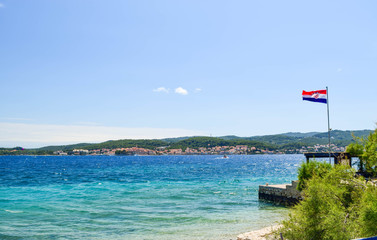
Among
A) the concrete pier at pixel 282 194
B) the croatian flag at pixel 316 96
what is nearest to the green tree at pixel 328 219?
the croatian flag at pixel 316 96

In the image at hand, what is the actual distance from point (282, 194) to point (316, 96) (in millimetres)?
8725

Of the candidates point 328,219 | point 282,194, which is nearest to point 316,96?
point 282,194

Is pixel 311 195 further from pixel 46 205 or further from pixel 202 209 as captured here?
pixel 46 205

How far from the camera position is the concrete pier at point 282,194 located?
2552 cm

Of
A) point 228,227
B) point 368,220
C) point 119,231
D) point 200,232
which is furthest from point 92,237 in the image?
point 368,220

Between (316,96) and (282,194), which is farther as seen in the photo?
(282,194)

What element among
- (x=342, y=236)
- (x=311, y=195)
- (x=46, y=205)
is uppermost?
(x=311, y=195)

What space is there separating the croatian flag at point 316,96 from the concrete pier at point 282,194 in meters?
6.92

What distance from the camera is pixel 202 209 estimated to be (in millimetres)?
24734

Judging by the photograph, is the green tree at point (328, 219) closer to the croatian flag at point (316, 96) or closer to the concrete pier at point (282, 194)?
the croatian flag at point (316, 96)

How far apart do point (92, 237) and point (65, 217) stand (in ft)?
21.5

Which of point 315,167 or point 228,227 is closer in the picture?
point 228,227

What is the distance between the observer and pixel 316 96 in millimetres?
23531

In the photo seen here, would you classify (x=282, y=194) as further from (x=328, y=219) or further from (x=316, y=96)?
(x=328, y=219)
